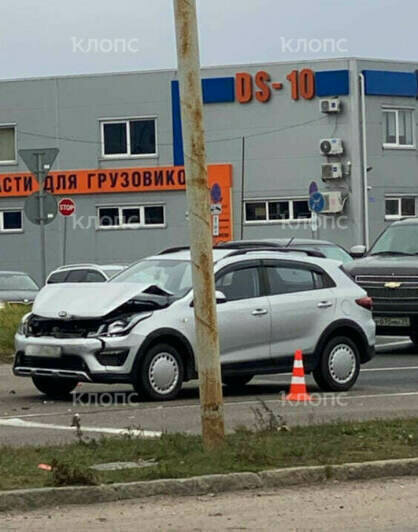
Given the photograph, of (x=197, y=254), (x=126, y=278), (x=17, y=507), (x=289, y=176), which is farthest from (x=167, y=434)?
(x=289, y=176)

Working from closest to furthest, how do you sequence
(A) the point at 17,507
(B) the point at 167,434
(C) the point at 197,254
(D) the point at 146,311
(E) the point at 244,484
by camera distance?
1. (A) the point at 17,507
2. (E) the point at 244,484
3. (C) the point at 197,254
4. (B) the point at 167,434
5. (D) the point at 146,311

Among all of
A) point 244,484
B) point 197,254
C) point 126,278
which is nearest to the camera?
point 244,484

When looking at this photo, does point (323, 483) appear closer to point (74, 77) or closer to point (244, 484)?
point (244, 484)

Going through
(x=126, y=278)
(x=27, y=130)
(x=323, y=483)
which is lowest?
(x=323, y=483)

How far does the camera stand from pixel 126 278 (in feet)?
58.0

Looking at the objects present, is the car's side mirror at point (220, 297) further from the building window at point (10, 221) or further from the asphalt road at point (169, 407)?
the building window at point (10, 221)

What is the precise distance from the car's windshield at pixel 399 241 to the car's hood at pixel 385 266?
254mm

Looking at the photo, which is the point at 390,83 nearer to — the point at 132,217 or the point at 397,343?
the point at 132,217

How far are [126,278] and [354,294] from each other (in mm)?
2936

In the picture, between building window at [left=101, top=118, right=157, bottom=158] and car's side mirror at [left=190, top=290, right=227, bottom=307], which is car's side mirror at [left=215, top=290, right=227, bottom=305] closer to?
car's side mirror at [left=190, top=290, right=227, bottom=307]

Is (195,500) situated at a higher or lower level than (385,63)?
lower

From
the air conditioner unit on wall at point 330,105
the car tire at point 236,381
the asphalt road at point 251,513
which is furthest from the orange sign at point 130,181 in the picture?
the asphalt road at point 251,513

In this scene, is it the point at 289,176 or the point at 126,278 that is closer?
the point at 126,278

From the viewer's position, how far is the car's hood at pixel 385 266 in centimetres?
2377
